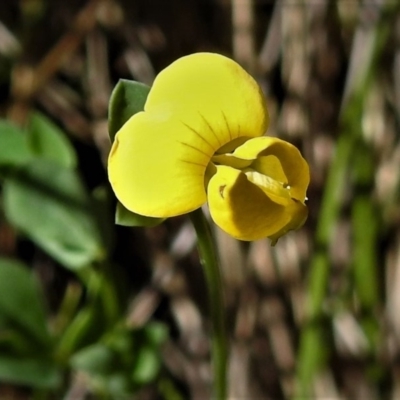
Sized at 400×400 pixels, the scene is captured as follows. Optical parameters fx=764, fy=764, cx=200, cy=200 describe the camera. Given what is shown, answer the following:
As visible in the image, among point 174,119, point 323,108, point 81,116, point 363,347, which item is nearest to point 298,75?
point 323,108

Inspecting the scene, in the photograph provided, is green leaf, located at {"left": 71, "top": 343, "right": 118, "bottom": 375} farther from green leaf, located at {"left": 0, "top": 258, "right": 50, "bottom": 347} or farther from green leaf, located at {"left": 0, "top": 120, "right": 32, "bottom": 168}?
green leaf, located at {"left": 0, "top": 120, "right": 32, "bottom": 168}

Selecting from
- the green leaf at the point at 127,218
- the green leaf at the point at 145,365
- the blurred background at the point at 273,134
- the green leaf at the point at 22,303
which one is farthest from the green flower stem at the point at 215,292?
the blurred background at the point at 273,134

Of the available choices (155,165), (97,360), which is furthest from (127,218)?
(97,360)

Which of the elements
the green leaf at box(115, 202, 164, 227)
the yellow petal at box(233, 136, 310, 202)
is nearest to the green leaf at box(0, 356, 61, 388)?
the green leaf at box(115, 202, 164, 227)

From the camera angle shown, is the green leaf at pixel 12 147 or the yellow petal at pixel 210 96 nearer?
the yellow petal at pixel 210 96

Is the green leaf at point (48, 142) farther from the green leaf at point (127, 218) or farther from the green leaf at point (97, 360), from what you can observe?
the green leaf at point (127, 218)

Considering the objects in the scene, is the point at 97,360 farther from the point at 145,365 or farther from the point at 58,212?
the point at 58,212
